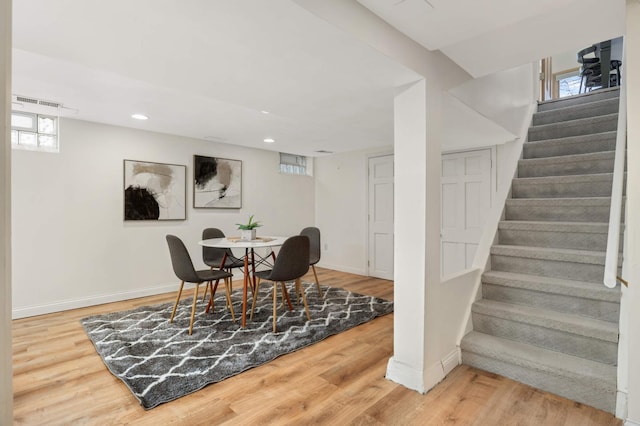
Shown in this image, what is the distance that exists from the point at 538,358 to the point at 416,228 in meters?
1.18

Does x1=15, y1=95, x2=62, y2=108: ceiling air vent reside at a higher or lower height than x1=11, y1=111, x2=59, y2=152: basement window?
higher

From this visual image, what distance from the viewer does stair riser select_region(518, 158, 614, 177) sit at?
297cm

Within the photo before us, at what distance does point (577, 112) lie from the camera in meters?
3.68

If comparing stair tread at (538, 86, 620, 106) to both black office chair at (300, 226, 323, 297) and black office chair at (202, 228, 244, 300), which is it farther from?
black office chair at (202, 228, 244, 300)

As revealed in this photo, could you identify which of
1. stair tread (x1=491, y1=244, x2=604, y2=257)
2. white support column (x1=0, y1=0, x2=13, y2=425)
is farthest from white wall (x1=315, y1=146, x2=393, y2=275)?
white support column (x1=0, y1=0, x2=13, y2=425)

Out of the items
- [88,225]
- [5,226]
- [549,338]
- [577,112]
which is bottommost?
[549,338]

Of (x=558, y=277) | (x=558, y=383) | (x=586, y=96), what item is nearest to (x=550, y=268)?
(x=558, y=277)

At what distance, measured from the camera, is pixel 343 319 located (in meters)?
3.32

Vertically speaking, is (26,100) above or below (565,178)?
above

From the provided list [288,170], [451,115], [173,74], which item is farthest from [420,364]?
[288,170]

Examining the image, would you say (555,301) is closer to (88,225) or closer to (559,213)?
(559,213)

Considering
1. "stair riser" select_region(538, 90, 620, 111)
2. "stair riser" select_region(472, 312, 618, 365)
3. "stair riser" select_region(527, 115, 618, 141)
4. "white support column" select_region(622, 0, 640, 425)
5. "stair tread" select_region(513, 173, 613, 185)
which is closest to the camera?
"white support column" select_region(622, 0, 640, 425)

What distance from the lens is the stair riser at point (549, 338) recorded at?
2014mm

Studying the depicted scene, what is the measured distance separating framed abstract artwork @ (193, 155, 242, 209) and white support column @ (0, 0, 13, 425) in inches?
162
